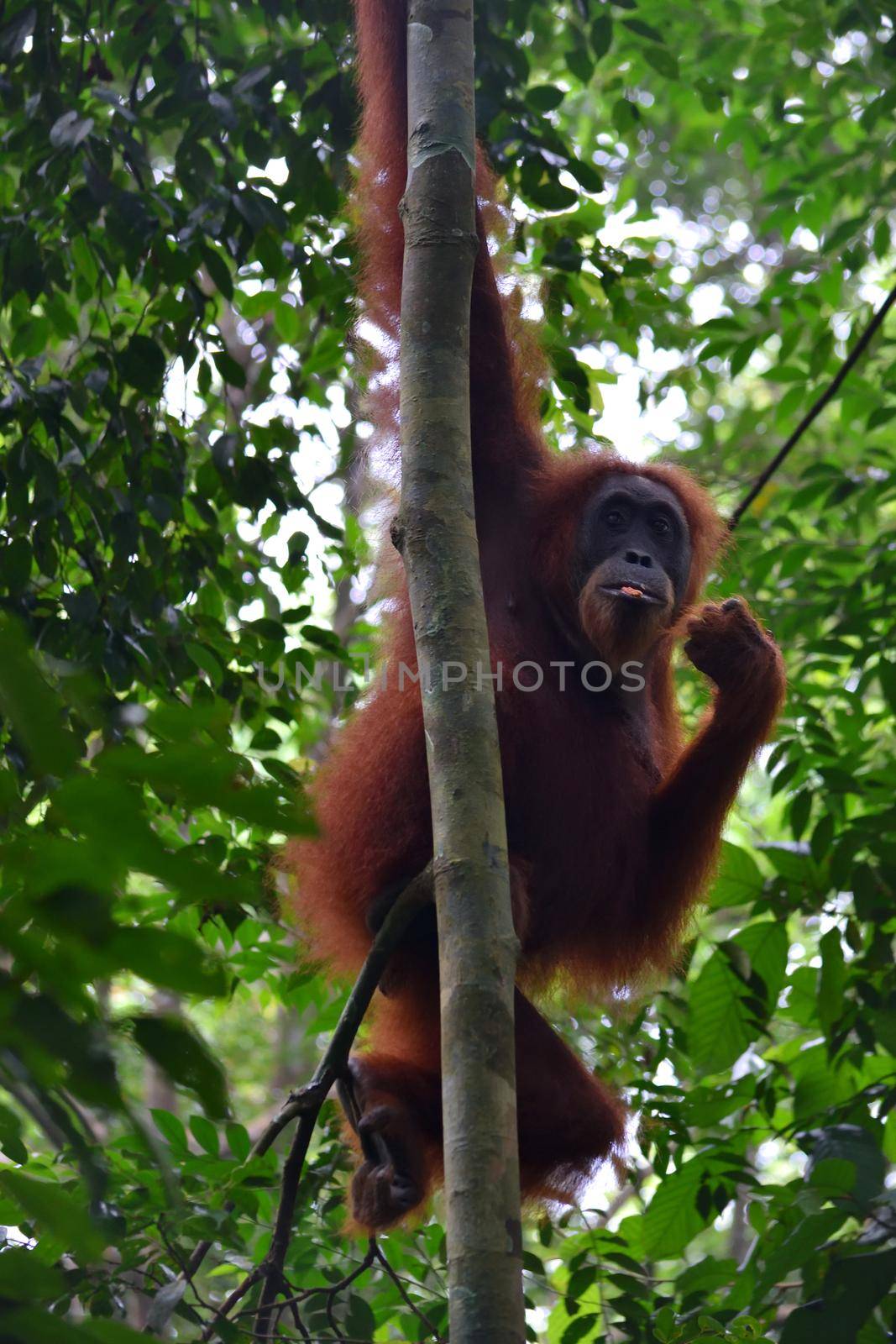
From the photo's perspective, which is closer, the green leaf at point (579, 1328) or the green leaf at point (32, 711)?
the green leaf at point (32, 711)

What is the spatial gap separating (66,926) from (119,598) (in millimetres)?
2481

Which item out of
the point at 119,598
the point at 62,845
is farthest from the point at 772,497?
the point at 62,845

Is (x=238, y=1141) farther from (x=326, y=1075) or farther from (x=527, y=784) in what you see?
(x=527, y=784)

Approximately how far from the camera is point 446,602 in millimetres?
2330

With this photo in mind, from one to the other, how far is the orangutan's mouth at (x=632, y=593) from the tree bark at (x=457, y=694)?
1.01 m

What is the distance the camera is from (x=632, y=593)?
11.4 ft

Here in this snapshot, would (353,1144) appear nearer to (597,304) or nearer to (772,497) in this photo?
(597,304)

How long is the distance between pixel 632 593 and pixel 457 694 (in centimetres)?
136

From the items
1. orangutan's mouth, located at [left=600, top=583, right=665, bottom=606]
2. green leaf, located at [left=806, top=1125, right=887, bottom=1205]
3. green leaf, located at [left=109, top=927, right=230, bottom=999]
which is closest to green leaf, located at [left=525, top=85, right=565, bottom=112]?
orangutan's mouth, located at [left=600, top=583, right=665, bottom=606]

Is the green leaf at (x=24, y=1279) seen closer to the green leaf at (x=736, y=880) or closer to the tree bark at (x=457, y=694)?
the tree bark at (x=457, y=694)

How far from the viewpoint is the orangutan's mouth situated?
3.47 m

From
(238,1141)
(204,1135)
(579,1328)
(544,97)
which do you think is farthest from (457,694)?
(544,97)

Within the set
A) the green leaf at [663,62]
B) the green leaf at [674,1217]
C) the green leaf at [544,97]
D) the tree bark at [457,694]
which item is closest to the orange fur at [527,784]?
the green leaf at [674,1217]

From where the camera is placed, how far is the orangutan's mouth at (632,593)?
347cm
